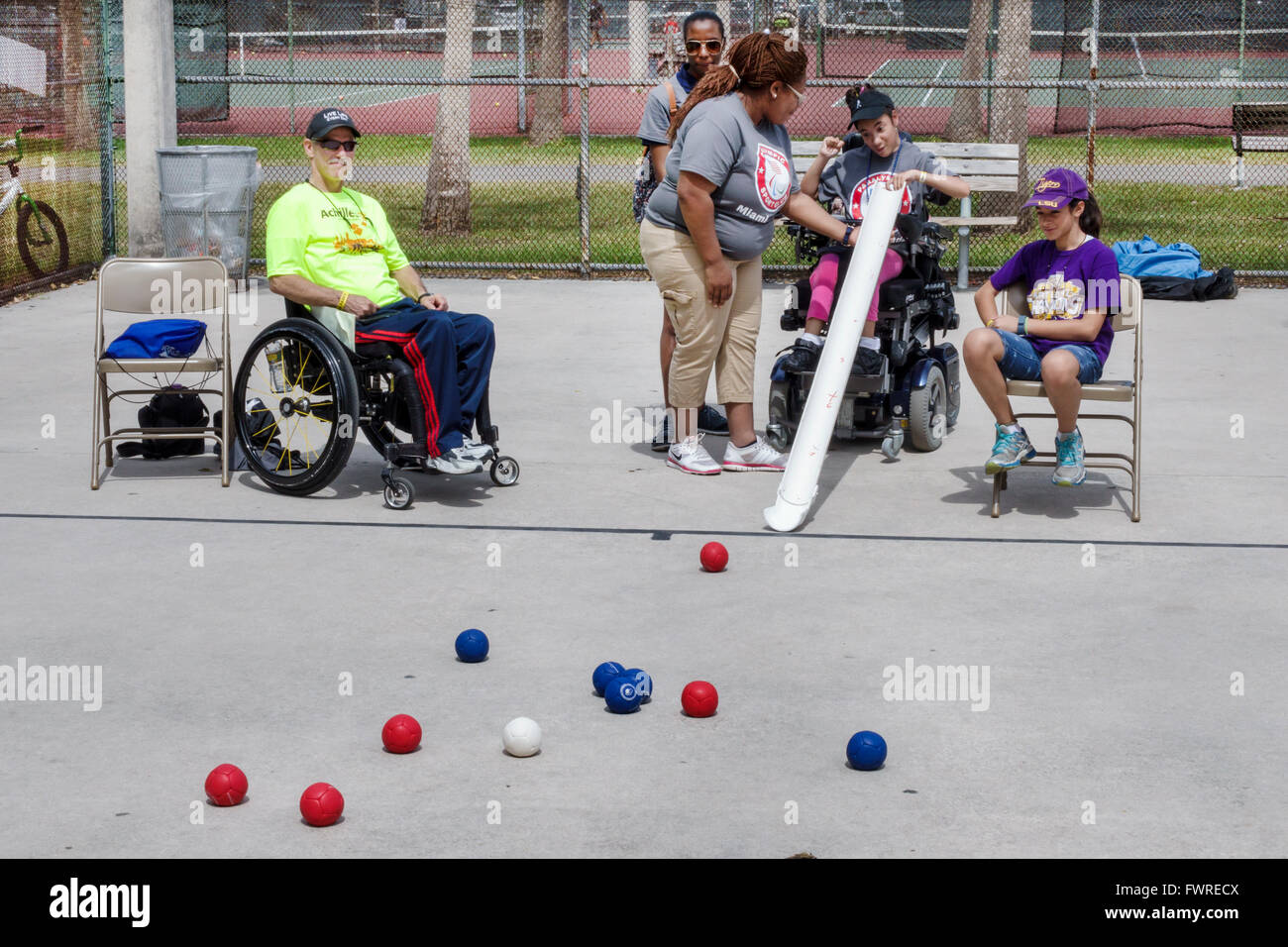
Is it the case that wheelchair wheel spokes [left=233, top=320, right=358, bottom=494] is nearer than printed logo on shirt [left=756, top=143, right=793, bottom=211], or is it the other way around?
wheelchair wheel spokes [left=233, top=320, right=358, bottom=494]

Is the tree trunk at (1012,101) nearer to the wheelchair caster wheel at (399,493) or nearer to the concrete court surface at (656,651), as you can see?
the concrete court surface at (656,651)

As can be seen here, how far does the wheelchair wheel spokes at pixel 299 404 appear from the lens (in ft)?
21.7

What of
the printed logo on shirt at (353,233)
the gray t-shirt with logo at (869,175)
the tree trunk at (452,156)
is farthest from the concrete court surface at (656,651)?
the tree trunk at (452,156)

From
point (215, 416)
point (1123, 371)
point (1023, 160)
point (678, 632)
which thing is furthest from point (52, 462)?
point (1023, 160)

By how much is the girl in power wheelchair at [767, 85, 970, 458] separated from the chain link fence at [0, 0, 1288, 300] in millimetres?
4690

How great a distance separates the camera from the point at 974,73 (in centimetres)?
1788

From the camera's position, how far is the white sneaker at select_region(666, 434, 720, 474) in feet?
24.5

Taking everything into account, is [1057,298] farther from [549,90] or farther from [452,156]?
[549,90]

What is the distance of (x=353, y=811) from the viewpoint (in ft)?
12.9

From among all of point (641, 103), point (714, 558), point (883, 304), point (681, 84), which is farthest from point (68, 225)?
point (641, 103)

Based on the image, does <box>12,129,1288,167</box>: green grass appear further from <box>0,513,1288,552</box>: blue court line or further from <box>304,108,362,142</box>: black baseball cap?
<box>0,513,1288,552</box>: blue court line

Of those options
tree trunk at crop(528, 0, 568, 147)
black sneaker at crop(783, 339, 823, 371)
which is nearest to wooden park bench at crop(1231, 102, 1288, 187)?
tree trunk at crop(528, 0, 568, 147)

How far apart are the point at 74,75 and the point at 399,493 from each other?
8.25 meters

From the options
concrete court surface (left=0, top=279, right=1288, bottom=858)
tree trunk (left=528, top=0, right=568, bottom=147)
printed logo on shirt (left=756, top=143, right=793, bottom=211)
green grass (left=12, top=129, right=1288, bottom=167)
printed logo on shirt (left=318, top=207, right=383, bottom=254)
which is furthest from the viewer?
tree trunk (left=528, top=0, right=568, bottom=147)
